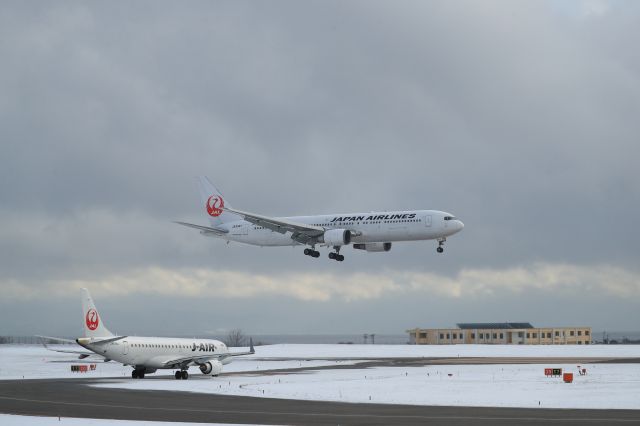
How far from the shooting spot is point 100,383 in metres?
61.2

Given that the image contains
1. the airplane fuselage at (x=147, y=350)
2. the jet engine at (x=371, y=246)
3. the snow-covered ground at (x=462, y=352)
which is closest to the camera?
the airplane fuselage at (x=147, y=350)

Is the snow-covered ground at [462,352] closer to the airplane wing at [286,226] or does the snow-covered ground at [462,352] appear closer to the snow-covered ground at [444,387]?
the airplane wing at [286,226]

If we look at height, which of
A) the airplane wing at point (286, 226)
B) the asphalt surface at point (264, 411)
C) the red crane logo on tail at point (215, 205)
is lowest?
the asphalt surface at point (264, 411)

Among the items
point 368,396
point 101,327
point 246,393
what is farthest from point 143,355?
point 368,396

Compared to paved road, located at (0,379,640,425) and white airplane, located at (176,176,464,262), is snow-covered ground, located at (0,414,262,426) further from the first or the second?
white airplane, located at (176,176,464,262)

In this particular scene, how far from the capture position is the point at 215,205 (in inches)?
4257

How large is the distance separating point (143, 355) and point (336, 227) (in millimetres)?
32138

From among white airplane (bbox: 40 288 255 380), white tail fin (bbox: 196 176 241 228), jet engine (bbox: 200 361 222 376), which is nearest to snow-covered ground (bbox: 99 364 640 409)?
jet engine (bbox: 200 361 222 376)

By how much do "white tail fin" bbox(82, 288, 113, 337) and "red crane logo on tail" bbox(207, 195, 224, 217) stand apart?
137ft

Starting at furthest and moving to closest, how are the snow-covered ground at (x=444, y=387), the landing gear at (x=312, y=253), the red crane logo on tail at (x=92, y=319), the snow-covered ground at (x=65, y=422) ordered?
the landing gear at (x=312, y=253)
the red crane logo on tail at (x=92, y=319)
the snow-covered ground at (x=444, y=387)
the snow-covered ground at (x=65, y=422)

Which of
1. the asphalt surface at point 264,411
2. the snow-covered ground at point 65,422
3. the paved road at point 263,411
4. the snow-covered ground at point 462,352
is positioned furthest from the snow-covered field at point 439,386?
the snow-covered ground at point 462,352

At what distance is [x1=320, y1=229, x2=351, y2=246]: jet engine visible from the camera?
8881 cm

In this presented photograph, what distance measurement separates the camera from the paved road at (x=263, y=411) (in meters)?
34.9

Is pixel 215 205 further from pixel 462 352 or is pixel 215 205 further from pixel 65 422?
pixel 65 422
